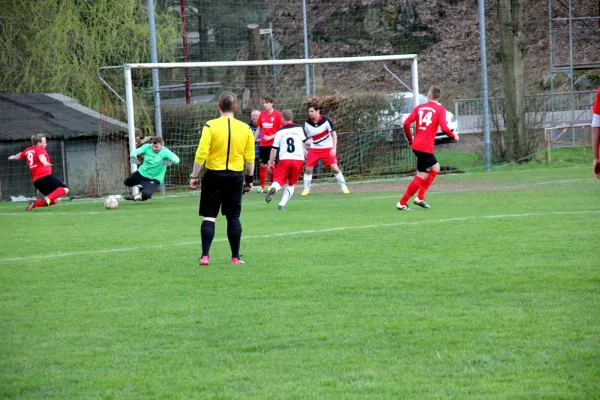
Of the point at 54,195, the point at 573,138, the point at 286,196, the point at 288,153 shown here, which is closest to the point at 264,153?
the point at 288,153

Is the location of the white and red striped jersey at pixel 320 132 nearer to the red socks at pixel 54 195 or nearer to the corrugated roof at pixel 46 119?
the red socks at pixel 54 195

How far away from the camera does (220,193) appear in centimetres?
969

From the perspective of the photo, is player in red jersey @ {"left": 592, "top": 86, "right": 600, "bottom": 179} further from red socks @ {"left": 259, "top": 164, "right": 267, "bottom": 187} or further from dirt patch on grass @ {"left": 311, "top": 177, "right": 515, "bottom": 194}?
red socks @ {"left": 259, "top": 164, "right": 267, "bottom": 187}

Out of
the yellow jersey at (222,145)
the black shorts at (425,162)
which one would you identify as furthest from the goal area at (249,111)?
the yellow jersey at (222,145)

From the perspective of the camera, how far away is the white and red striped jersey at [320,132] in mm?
18312

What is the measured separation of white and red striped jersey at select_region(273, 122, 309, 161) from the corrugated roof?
21.8ft

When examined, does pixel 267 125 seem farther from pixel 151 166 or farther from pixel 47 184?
pixel 47 184

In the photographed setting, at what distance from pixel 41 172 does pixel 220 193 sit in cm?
950

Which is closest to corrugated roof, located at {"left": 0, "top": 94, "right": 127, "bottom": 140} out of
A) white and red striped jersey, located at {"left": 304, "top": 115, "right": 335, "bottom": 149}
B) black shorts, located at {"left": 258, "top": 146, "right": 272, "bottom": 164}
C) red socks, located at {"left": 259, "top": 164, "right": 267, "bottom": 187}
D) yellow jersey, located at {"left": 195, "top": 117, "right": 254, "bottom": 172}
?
red socks, located at {"left": 259, "top": 164, "right": 267, "bottom": 187}

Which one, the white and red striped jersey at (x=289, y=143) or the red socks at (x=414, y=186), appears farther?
the white and red striped jersey at (x=289, y=143)

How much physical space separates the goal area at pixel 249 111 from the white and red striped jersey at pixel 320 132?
65.9 inches

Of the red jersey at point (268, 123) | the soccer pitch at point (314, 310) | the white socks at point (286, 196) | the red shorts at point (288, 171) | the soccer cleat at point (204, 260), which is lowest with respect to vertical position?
the soccer pitch at point (314, 310)

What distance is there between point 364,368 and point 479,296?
2192mm

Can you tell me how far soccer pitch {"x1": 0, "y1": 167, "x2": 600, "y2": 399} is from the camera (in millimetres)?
5273
